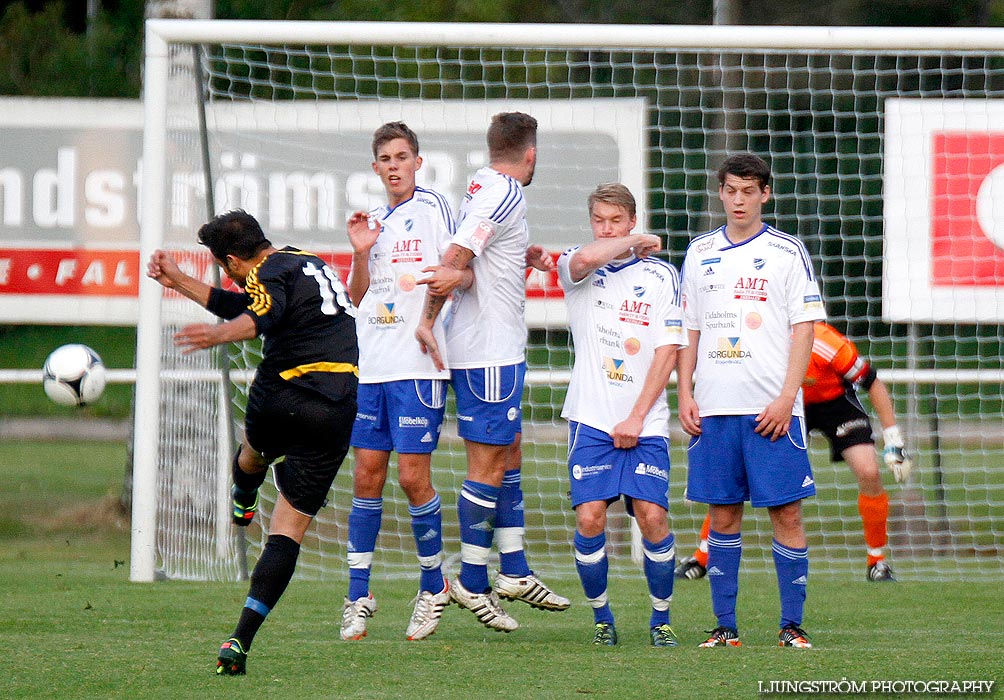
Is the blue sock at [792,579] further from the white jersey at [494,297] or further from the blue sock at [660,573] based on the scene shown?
the white jersey at [494,297]

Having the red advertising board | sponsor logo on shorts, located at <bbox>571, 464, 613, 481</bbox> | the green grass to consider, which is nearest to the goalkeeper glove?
the green grass

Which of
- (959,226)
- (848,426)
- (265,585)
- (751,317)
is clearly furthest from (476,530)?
(959,226)

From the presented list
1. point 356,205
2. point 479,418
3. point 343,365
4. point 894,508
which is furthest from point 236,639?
point 894,508

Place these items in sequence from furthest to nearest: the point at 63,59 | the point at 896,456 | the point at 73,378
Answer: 1. the point at 63,59
2. the point at 896,456
3. the point at 73,378

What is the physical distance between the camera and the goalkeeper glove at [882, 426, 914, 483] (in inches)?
291

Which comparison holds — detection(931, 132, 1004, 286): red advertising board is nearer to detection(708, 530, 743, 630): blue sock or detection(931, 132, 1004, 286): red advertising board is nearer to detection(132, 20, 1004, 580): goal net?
detection(132, 20, 1004, 580): goal net

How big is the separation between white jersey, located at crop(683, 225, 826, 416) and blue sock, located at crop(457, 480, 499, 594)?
980 millimetres

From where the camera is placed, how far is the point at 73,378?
6562 millimetres

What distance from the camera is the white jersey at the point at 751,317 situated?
17.2 feet

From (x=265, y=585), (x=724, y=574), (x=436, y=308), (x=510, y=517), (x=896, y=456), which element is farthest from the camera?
(x=896, y=456)

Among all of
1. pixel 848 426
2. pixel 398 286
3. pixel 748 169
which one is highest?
pixel 748 169

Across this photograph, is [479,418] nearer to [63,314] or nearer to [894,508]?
[63,314]

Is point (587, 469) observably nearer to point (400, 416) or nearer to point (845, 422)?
point (400, 416)

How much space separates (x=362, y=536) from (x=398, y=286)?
109 cm
